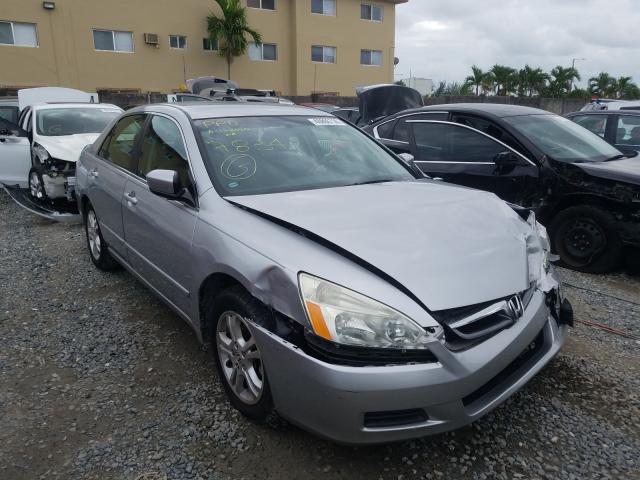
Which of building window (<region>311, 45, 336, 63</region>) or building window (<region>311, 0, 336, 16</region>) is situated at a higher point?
building window (<region>311, 0, 336, 16</region>)

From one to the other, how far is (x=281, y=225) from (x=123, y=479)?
137 cm

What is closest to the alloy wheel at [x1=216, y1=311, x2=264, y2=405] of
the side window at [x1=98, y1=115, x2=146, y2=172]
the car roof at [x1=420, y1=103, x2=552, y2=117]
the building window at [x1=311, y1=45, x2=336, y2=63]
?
the side window at [x1=98, y1=115, x2=146, y2=172]

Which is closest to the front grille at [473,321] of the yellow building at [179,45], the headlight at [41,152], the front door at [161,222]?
the front door at [161,222]

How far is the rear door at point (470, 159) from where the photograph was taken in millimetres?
5031

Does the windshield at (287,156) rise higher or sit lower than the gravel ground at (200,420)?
higher

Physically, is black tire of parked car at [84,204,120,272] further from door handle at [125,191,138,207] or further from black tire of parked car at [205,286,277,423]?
black tire of parked car at [205,286,277,423]

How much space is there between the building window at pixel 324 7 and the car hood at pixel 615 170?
2478cm

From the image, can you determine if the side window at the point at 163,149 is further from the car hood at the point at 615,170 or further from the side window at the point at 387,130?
the car hood at the point at 615,170

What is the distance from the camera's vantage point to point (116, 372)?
3.17 metres

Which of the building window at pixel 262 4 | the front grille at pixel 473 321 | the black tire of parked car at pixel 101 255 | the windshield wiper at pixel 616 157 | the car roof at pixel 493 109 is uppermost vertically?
the building window at pixel 262 4

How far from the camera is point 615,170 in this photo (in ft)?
15.1

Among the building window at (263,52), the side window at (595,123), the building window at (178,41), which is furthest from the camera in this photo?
the building window at (263,52)

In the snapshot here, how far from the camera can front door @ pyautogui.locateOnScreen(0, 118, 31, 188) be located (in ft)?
25.8

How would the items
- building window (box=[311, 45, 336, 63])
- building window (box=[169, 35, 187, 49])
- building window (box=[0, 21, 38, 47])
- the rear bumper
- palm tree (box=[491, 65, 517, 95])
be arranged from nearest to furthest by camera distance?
the rear bumper, building window (box=[0, 21, 38, 47]), building window (box=[169, 35, 187, 49]), building window (box=[311, 45, 336, 63]), palm tree (box=[491, 65, 517, 95])
